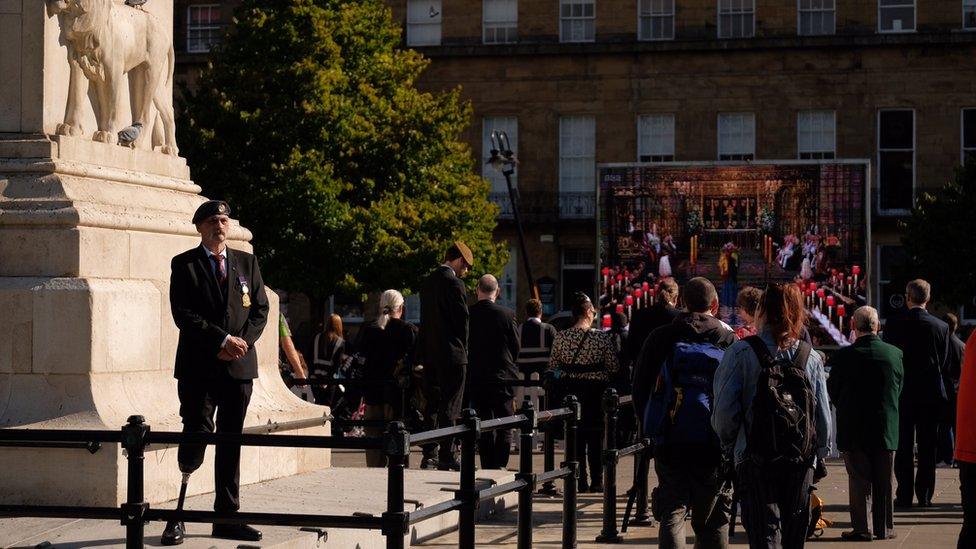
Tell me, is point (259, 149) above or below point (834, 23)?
below

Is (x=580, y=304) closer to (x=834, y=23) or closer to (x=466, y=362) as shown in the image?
(x=466, y=362)

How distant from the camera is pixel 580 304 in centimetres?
1546

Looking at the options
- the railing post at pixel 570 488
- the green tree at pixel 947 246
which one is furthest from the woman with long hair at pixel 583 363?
the green tree at pixel 947 246

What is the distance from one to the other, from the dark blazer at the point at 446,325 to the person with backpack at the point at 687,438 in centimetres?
499

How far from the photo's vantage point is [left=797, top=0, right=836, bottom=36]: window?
47688 millimetres

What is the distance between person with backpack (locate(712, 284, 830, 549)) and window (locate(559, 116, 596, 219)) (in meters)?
40.2

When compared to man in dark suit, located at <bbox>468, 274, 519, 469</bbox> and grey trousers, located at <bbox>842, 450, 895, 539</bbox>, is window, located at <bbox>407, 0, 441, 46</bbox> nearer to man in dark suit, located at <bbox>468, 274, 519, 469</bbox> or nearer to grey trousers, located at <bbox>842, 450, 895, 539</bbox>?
man in dark suit, located at <bbox>468, 274, 519, 469</bbox>

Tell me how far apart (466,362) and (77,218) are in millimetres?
5047

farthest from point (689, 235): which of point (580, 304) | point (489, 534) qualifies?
point (489, 534)

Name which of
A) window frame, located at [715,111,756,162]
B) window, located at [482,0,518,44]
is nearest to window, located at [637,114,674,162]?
window frame, located at [715,111,756,162]

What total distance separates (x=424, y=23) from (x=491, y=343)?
35492 millimetres

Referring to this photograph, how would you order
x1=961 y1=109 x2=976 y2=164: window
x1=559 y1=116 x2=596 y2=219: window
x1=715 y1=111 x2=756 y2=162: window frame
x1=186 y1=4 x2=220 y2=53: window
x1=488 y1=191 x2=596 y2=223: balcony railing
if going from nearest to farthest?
x1=961 y1=109 x2=976 y2=164: window < x1=715 y1=111 x2=756 y2=162: window frame < x1=488 y1=191 x2=596 y2=223: balcony railing < x1=559 y1=116 x2=596 y2=219: window < x1=186 y1=4 x2=220 y2=53: window

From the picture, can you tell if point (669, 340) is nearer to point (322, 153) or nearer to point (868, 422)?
point (868, 422)

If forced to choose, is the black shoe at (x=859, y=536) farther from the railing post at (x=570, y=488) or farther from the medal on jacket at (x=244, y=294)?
the medal on jacket at (x=244, y=294)
